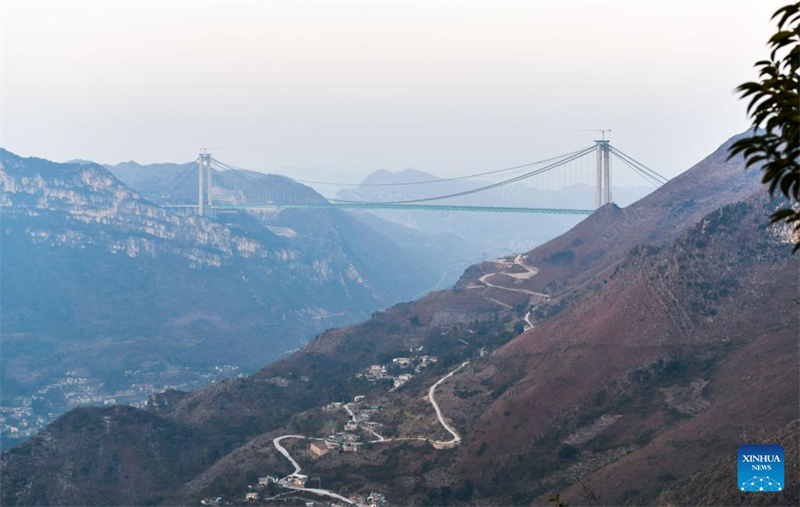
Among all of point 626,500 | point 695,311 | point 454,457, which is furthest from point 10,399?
point 626,500

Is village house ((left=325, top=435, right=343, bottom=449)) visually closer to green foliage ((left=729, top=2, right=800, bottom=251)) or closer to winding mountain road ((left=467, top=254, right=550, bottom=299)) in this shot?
winding mountain road ((left=467, top=254, right=550, bottom=299))

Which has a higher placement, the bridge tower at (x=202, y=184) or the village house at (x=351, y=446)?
the bridge tower at (x=202, y=184)

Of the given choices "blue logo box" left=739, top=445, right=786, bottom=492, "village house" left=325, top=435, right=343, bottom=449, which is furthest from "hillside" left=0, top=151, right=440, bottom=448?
"blue logo box" left=739, top=445, right=786, bottom=492

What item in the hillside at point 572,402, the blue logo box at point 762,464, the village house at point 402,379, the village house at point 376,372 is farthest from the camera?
the village house at point 376,372

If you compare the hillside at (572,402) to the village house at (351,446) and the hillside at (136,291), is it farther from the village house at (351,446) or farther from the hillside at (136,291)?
the hillside at (136,291)

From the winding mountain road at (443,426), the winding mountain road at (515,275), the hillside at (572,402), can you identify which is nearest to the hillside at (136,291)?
the winding mountain road at (515,275)

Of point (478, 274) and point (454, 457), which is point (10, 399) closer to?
point (478, 274)
